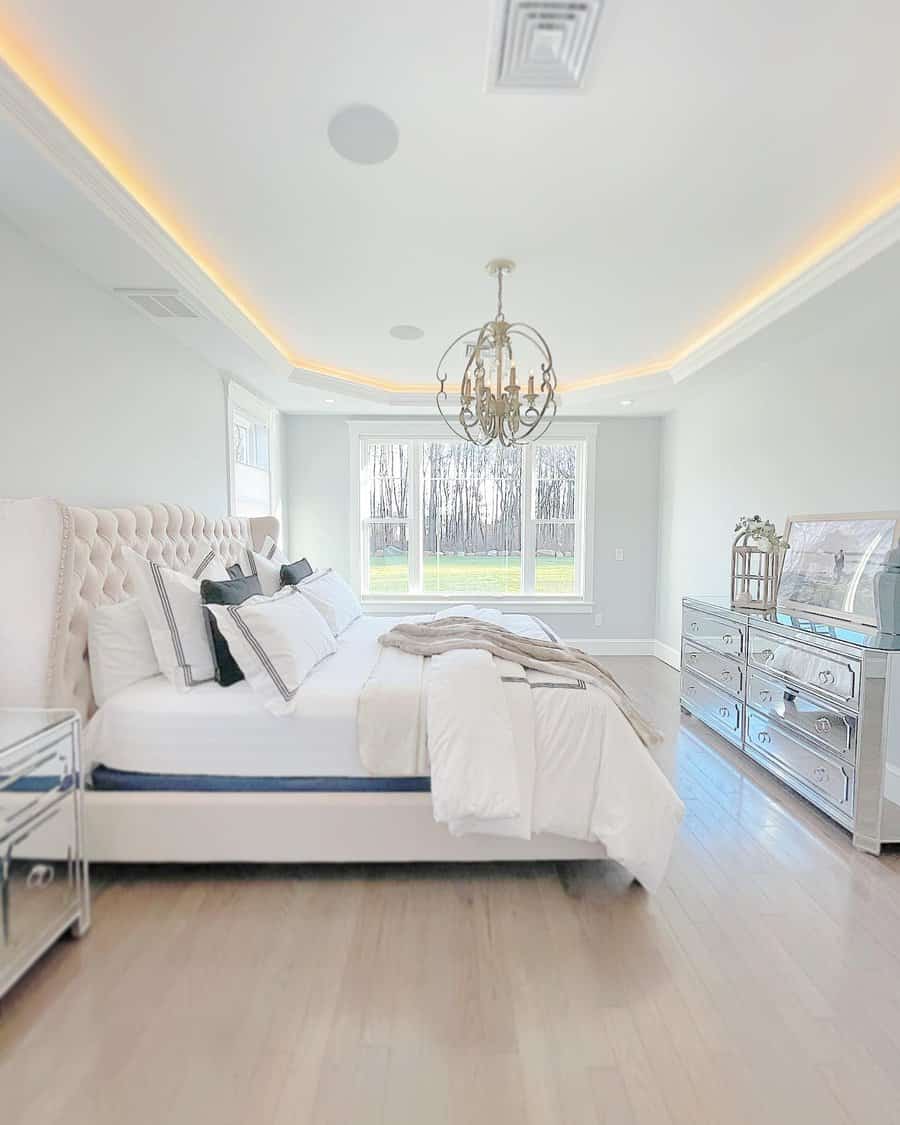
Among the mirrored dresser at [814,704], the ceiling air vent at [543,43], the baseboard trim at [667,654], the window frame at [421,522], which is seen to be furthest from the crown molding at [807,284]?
the baseboard trim at [667,654]

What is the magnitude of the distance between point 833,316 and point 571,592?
3516 millimetres

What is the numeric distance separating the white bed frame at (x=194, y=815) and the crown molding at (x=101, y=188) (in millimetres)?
1140

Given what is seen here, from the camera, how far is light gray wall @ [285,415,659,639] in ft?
19.7

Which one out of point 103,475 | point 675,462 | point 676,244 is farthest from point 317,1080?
point 675,462

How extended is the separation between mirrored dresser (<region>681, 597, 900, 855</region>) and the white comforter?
1.00 metres

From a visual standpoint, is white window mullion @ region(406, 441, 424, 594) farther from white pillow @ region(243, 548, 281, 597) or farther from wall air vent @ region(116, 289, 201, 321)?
wall air vent @ region(116, 289, 201, 321)

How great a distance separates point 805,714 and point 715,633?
93 centimetres

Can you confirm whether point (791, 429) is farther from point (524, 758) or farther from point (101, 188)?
point (101, 188)

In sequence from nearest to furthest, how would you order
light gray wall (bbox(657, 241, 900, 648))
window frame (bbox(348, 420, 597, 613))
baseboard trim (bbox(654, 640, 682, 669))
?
light gray wall (bbox(657, 241, 900, 648)) < baseboard trim (bbox(654, 640, 682, 669)) < window frame (bbox(348, 420, 597, 613))

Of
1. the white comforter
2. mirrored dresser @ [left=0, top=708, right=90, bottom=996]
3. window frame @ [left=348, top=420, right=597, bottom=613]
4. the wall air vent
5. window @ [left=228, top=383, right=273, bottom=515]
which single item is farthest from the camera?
window frame @ [left=348, top=420, right=597, bottom=613]

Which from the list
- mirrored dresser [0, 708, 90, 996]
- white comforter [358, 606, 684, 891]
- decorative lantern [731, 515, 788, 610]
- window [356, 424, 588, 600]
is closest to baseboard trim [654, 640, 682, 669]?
window [356, 424, 588, 600]

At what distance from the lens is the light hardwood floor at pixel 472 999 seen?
139 centimetres

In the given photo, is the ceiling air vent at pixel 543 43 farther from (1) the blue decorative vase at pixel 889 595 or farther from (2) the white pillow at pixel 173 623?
(1) the blue decorative vase at pixel 889 595

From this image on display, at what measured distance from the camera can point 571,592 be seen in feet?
20.3
